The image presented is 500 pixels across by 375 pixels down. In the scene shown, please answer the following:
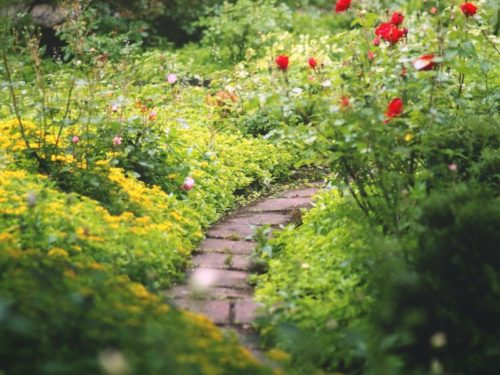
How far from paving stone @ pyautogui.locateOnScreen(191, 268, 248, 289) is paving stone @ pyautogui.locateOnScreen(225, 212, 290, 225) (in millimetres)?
928

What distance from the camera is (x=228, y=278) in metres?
4.00

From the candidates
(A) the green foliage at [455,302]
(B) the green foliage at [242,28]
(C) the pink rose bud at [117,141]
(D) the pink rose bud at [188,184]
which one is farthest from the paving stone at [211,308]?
(B) the green foliage at [242,28]

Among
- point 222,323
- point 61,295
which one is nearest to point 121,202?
point 222,323

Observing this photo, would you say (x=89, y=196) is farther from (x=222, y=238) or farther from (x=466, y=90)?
(x=466, y=90)

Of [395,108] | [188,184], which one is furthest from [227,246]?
[395,108]

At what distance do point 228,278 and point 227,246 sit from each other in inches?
22.0

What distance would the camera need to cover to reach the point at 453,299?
9.46ft

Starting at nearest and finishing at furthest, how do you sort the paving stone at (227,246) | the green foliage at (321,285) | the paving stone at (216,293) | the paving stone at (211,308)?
the green foliage at (321,285), the paving stone at (211,308), the paving stone at (216,293), the paving stone at (227,246)

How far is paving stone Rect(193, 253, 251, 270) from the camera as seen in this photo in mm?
4184

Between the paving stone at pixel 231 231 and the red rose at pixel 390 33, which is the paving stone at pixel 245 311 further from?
the red rose at pixel 390 33

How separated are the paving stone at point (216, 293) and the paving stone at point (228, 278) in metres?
0.05

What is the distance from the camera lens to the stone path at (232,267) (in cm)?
347

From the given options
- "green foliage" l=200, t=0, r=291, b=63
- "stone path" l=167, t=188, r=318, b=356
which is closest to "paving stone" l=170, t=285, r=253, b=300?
"stone path" l=167, t=188, r=318, b=356

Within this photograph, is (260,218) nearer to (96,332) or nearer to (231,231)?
(231,231)
